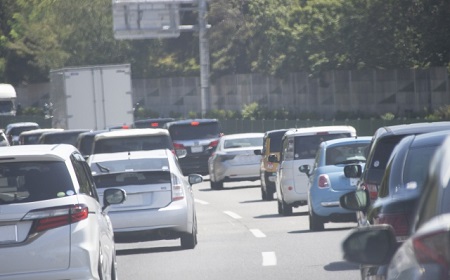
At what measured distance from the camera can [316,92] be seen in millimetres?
59781

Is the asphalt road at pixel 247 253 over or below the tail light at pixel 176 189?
below

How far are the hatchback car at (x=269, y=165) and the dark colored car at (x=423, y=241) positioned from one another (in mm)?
23122

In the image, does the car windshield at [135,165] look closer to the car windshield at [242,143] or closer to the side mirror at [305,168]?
the side mirror at [305,168]

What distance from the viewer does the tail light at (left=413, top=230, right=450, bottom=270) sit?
3930 millimetres

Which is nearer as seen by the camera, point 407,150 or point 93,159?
point 407,150

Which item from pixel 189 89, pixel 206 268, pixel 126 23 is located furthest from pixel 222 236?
pixel 189 89

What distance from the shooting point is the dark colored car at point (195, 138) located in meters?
39.6

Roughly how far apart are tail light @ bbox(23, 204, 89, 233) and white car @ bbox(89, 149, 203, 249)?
7.29 meters

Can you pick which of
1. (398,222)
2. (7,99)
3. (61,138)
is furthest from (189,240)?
(7,99)

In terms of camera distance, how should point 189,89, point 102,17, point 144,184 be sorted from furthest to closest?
point 102,17 < point 189,89 < point 144,184

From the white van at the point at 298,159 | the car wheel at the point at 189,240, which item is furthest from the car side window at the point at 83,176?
the white van at the point at 298,159

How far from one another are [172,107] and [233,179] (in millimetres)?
42295

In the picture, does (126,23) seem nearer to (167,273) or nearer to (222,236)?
(222,236)

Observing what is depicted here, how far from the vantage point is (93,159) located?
58.7 feet
